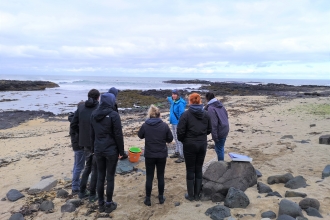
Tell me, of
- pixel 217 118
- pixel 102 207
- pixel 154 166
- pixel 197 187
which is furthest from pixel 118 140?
pixel 217 118

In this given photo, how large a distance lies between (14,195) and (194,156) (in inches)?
147

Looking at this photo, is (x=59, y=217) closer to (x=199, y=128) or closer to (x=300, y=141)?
(x=199, y=128)

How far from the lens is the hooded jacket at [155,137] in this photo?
15.1 feet

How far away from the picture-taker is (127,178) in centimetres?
625

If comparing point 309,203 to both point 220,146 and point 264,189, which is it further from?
point 220,146

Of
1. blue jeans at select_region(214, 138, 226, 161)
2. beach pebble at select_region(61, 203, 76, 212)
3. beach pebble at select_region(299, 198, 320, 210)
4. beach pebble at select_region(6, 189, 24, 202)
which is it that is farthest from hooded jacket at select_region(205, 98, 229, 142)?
beach pebble at select_region(6, 189, 24, 202)

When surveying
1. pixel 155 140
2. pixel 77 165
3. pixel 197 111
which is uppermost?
pixel 197 111

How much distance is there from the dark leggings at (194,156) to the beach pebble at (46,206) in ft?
8.27

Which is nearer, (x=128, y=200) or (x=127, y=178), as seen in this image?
(x=128, y=200)

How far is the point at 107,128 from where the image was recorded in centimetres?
442

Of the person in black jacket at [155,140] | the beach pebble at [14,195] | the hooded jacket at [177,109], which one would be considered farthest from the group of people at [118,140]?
the hooded jacket at [177,109]

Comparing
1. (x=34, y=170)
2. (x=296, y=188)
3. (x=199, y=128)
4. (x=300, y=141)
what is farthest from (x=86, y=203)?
(x=300, y=141)

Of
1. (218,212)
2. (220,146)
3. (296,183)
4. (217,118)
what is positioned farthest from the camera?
(220,146)

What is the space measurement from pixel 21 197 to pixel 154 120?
3.25 m
